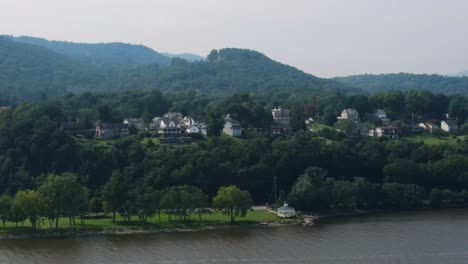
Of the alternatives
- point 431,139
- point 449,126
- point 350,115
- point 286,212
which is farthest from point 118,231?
point 449,126

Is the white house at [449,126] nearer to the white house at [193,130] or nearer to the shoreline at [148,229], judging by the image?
the white house at [193,130]

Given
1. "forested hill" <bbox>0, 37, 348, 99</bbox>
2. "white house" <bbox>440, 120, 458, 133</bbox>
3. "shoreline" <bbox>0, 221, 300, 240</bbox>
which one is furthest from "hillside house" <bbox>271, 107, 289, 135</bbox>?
"forested hill" <bbox>0, 37, 348, 99</bbox>

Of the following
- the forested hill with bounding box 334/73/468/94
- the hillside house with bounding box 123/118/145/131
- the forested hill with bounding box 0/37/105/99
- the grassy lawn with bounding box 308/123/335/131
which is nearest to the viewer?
the hillside house with bounding box 123/118/145/131

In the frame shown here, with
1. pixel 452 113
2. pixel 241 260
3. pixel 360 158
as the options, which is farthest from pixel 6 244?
pixel 452 113

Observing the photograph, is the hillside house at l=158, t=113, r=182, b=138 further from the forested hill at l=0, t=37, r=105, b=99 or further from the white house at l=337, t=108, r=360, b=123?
the forested hill at l=0, t=37, r=105, b=99

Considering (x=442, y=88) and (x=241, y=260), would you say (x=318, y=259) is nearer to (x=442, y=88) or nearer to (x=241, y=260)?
(x=241, y=260)
